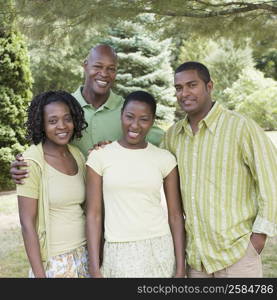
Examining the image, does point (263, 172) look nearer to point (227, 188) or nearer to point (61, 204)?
point (227, 188)

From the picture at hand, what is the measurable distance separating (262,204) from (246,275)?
41 cm

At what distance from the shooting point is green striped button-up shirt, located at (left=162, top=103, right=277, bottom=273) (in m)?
2.55

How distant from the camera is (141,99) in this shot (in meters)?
2.65

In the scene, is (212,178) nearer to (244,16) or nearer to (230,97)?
(244,16)

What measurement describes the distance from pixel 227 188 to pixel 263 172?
0.22 meters

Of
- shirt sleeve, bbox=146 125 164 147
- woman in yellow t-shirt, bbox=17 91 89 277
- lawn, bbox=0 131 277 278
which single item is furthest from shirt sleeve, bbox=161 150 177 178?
lawn, bbox=0 131 277 278

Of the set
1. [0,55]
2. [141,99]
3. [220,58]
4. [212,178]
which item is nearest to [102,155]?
[141,99]

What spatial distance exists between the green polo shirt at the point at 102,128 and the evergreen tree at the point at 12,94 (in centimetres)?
638

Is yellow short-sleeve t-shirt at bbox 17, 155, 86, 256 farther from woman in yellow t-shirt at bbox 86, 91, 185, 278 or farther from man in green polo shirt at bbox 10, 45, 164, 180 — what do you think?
man in green polo shirt at bbox 10, 45, 164, 180

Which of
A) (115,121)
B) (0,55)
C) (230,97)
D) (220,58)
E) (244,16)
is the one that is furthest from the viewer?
(220,58)

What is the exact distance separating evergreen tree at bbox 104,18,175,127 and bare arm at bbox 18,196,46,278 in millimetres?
14729

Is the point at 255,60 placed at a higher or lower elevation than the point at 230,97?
higher

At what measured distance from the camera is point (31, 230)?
2443 mm

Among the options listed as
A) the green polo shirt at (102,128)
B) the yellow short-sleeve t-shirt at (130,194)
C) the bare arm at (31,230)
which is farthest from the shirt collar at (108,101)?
the bare arm at (31,230)
